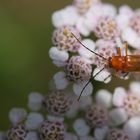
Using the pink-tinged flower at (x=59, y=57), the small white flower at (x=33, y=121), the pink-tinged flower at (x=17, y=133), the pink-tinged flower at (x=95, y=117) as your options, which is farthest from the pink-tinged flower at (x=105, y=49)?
the pink-tinged flower at (x=17, y=133)

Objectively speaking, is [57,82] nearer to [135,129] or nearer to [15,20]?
[135,129]

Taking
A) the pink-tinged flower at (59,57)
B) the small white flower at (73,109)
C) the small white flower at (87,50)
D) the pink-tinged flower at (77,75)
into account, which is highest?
the small white flower at (87,50)

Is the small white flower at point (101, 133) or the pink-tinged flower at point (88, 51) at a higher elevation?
the pink-tinged flower at point (88, 51)

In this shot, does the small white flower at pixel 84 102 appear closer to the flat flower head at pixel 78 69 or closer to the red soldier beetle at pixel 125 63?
the flat flower head at pixel 78 69

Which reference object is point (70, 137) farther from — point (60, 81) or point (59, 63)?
point (59, 63)

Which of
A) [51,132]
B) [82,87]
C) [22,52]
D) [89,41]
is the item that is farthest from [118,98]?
[22,52]

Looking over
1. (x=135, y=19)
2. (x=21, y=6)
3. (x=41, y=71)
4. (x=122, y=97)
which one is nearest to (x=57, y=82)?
(x=122, y=97)

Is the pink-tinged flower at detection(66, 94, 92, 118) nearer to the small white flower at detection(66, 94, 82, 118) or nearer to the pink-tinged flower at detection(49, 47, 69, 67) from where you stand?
the small white flower at detection(66, 94, 82, 118)
